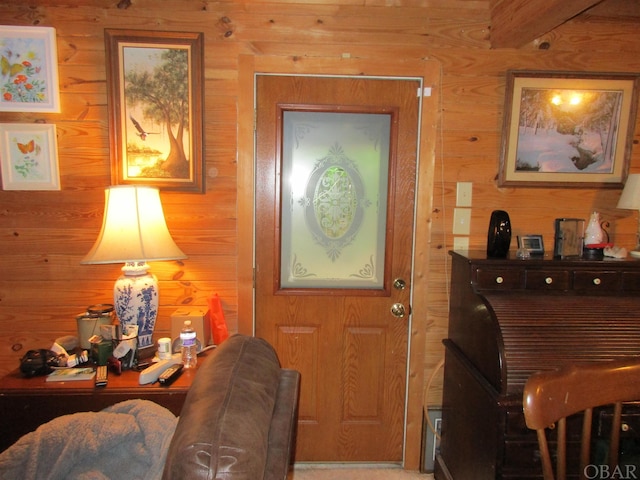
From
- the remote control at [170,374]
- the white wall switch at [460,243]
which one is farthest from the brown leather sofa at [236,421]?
the white wall switch at [460,243]

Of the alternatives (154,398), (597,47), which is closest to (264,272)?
(154,398)

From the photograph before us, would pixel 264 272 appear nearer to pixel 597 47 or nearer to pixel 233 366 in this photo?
pixel 233 366

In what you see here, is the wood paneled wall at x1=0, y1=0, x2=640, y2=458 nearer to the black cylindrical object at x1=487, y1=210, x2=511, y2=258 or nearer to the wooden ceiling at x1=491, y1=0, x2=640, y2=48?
the wooden ceiling at x1=491, y1=0, x2=640, y2=48

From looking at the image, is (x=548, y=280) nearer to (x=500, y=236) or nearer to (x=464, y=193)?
(x=500, y=236)

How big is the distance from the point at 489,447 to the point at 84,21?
2.58m

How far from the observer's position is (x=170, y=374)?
5.14 feet

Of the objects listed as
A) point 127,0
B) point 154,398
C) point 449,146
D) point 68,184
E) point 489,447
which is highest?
point 127,0

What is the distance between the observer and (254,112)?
6.34 feet

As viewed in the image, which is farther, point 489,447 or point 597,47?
point 597,47

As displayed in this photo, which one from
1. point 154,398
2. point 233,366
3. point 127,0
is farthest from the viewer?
point 127,0

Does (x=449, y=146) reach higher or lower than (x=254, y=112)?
lower

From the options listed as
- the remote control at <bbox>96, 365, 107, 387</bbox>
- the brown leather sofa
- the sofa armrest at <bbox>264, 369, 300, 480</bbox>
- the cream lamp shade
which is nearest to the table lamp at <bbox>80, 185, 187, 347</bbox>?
the cream lamp shade

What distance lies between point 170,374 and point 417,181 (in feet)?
4.73

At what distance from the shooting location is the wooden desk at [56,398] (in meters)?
1.48
